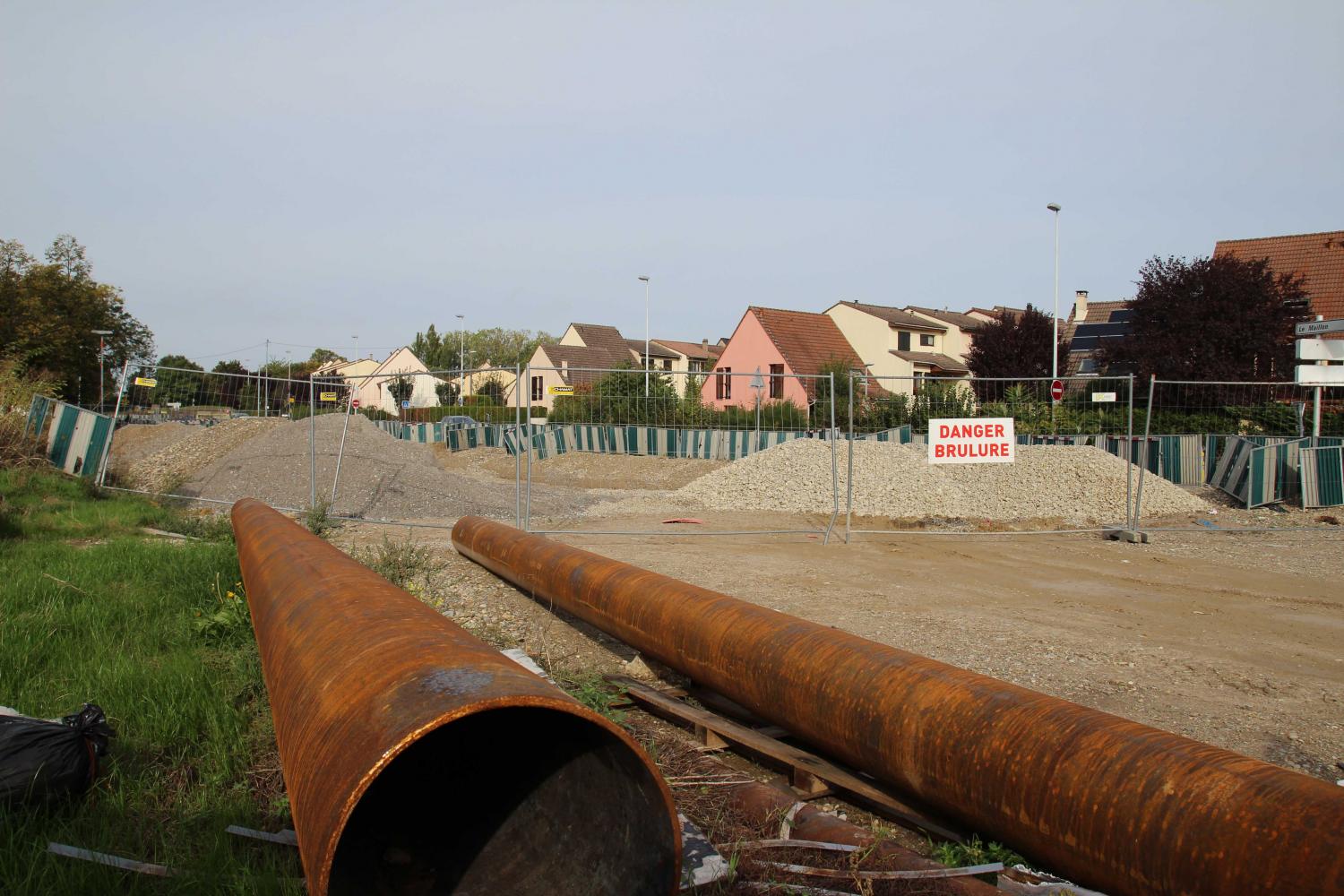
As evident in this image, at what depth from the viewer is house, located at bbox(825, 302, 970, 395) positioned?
50.3 metres

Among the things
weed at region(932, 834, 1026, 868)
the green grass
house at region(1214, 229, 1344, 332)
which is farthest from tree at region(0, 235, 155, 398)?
house at region(1214, 229, 1344, 332)

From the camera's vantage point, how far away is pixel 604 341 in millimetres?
79375

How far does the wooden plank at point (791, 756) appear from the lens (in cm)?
372

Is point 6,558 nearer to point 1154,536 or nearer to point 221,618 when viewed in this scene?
point 221,618

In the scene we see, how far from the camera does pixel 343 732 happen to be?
2227 millimetres

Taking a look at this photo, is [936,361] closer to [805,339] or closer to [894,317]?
[894,317]

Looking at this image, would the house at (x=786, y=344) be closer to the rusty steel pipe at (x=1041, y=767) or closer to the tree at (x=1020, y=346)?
the tree at (x=1020, y=346)

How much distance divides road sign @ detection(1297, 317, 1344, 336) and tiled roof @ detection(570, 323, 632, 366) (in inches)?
2438

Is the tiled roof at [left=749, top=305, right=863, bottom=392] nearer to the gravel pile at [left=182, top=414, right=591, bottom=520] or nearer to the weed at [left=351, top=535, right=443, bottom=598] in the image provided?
the gravel pile at [left=182, top=414, right=591, bottom=520]

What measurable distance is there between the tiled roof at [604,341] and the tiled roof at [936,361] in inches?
1176

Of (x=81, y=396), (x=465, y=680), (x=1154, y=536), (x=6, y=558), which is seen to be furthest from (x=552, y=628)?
(x=81, y=396)

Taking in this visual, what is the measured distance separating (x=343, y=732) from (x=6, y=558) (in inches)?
320

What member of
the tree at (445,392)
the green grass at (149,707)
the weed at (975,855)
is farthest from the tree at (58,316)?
the weed at (975,855)

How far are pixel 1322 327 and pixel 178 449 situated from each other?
72.2 ft
